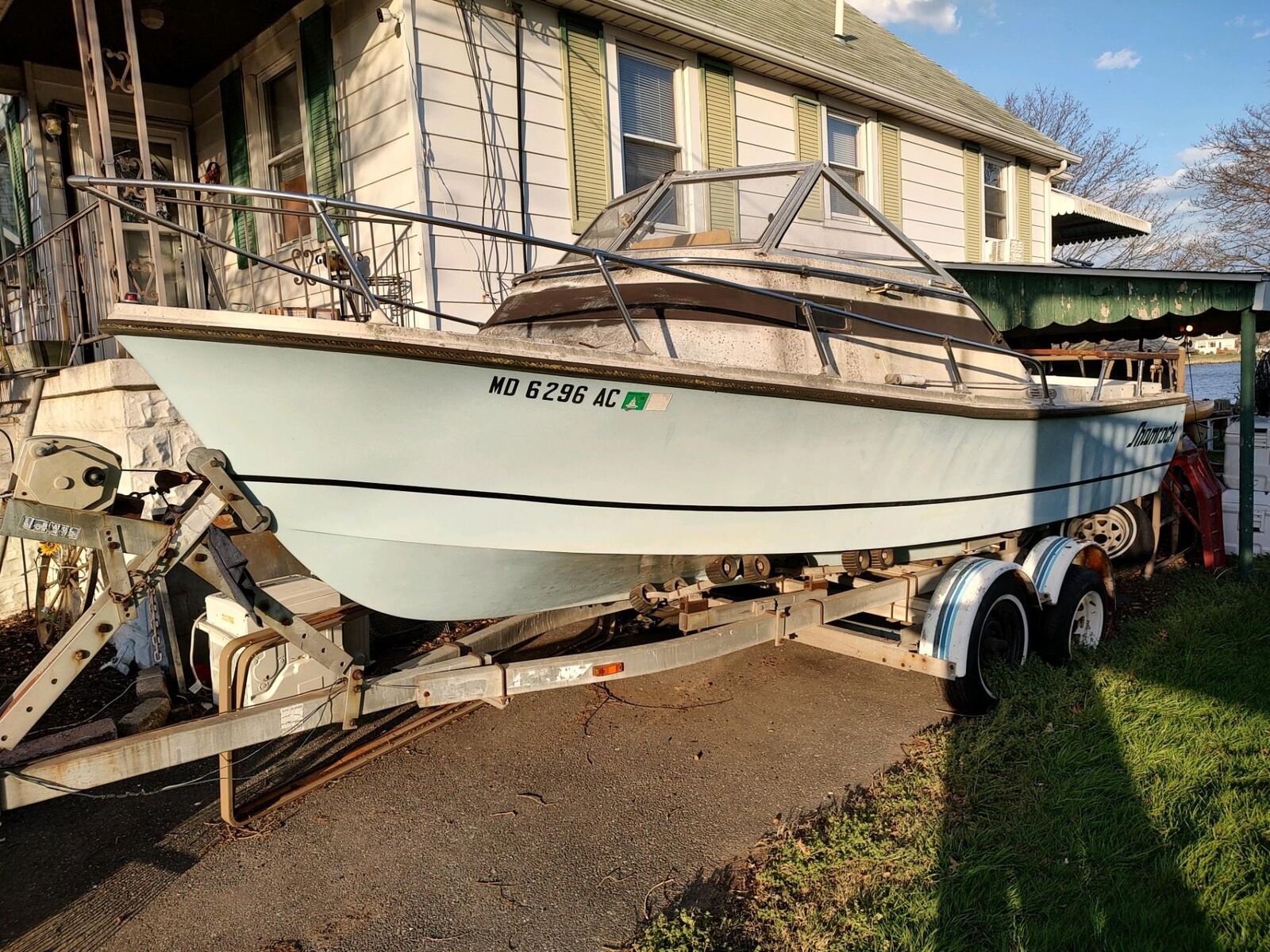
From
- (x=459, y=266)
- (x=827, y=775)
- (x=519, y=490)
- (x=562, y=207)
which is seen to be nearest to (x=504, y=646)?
(x=519, y=490)

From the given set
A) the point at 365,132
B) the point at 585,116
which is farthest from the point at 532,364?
the point at 585,116

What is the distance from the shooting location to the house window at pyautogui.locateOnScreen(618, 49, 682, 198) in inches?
321

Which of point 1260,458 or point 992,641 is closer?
point 992,641

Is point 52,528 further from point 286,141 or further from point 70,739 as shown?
point 286,141

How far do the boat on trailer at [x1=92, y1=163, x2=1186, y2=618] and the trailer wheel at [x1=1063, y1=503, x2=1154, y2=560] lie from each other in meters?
2.35

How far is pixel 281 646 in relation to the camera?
155 inches

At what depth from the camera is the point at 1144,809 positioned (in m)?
3.28

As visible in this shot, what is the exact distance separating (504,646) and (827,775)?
1606mm

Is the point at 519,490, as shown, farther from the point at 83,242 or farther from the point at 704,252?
the point at 83,242

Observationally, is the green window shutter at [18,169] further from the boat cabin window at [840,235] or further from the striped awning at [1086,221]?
the striped awning at [1086,221]

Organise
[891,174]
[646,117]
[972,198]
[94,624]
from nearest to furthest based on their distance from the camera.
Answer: [94,624] → [646,117] → [891,174] → [972,198]

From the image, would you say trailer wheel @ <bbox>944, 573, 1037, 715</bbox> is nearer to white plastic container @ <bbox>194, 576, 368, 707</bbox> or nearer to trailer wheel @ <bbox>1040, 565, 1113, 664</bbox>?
trailer wheel @ <bbox>1040, 565, 1113, 664</bbox>

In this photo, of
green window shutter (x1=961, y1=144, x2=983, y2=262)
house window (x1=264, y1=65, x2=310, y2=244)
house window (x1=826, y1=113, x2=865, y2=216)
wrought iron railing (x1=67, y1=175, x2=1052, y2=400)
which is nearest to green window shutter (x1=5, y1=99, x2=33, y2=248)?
wrought iron railing (x1=67, y1=175, x2=1052, y2=400)

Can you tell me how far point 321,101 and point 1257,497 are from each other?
886 cm
